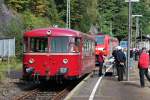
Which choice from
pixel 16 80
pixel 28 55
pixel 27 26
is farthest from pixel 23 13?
pixel 28 55

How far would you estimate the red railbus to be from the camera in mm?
24125

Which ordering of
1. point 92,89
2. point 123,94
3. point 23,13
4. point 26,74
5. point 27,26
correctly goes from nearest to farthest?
point 123,94 → point 92,89 → point 26,74 → point 27,26 → point 23,13

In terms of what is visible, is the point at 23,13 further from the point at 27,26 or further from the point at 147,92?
the point at 147,92

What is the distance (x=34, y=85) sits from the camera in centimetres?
2788

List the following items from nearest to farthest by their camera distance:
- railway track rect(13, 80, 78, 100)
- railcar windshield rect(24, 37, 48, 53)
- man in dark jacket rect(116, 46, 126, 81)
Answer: railway track rect(13, 80, 78, 100) < railcar windshield rect(24, 37, 48, 53) < man in dark jacket rect(116, 46, 126, 81)

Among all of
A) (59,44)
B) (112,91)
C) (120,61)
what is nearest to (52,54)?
(59,44)

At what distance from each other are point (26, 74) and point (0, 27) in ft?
109

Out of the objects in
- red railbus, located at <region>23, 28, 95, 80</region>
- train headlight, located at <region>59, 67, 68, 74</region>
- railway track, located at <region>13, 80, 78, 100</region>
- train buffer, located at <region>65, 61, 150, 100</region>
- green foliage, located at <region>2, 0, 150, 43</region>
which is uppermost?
green foliage, located at <region>2, 0, 150, 43</region>

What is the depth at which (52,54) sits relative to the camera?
79.5ft

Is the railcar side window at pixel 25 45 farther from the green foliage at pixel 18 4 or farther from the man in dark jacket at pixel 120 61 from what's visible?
the green foliage at pixel 18 4

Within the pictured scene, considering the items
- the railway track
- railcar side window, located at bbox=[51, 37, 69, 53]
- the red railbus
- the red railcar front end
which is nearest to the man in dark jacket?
the railway track

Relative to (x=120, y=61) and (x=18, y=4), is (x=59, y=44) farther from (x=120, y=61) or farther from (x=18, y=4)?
(x=18, y=4)

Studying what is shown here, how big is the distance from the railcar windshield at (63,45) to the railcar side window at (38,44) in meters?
0.30

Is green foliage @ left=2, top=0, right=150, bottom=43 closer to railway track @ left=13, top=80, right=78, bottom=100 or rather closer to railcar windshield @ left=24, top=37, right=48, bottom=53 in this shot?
railway track @ left=13, top=80, right=78, bottom=100
